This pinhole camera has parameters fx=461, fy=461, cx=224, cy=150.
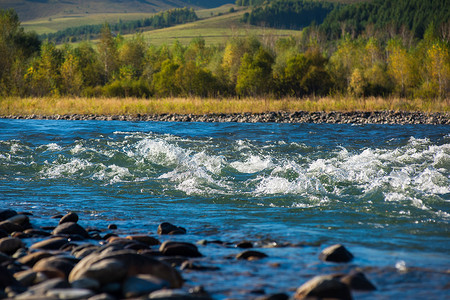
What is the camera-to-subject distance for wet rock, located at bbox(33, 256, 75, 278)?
4.03 meters

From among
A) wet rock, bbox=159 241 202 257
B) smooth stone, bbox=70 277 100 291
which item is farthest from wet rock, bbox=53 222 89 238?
smooth stone, bbox=70 277 100 291

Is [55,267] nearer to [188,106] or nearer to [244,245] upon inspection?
[244,245]

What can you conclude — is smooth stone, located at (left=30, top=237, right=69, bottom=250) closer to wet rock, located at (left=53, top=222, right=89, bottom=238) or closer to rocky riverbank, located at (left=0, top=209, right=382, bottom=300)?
rocky riverbank, located at (left=0, top=209, right=382, bottom=300)

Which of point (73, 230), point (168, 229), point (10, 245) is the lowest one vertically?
point (168, 229)

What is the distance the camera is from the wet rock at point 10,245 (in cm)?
504

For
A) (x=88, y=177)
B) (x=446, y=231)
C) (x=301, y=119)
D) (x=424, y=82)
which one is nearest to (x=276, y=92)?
(x=424, y=82)

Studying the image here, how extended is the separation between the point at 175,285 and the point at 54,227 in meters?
3.15

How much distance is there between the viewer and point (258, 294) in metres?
3.73

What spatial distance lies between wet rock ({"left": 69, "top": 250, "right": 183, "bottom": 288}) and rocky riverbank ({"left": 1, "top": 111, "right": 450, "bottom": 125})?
24816 millimetres

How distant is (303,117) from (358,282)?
26.5m

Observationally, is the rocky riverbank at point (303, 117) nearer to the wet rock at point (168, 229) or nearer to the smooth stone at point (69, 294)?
the wet rock at point (168, 229)

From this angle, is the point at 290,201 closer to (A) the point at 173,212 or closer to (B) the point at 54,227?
(A) the point at 173,212

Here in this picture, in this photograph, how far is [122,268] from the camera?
12.2 feet

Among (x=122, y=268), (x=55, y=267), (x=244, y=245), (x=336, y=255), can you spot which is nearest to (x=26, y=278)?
(x=55, y=267)
